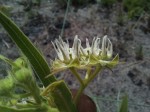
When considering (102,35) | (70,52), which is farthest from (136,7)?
(70,52)

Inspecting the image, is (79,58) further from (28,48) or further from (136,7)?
(136,7)

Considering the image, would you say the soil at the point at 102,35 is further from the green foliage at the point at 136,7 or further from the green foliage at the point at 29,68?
the green foliage at the point at 29,68

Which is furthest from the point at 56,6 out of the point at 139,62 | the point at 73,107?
the point at 73,107

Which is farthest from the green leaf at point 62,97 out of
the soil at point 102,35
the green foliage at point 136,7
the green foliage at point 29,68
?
the green foliage at point 136,7

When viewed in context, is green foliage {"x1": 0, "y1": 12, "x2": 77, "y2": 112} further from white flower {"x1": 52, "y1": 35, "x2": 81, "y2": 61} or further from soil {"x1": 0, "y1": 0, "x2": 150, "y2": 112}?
soil {"x1": 0, "y1": 0, "x2": 150, "y2": 112}

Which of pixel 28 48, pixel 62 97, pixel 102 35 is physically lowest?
pixel 102 35
